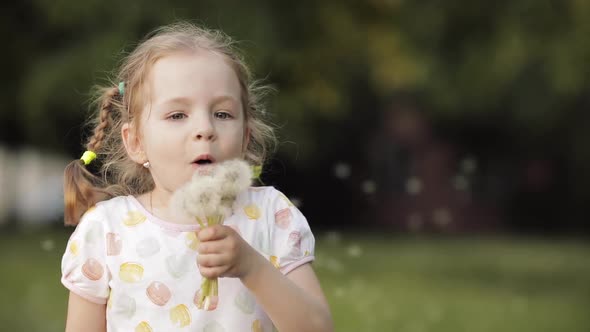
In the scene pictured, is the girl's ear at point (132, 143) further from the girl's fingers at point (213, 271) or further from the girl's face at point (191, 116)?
the girl's fingers at point (213, 271)

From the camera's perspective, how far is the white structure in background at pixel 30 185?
2172cm

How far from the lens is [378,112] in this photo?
18.9 m

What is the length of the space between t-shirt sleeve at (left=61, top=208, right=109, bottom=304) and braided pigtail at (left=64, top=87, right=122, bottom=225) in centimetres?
13

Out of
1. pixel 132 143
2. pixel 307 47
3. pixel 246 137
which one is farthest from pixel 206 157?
pixel 307 47

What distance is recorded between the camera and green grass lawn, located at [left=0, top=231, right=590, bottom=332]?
7051 mm

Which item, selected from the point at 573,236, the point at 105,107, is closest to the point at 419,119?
the point at 573,236

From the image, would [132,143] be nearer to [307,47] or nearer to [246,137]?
[246,137]

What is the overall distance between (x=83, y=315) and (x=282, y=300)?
57 cm

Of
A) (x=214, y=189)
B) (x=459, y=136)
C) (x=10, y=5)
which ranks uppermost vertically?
(x=214, y=189)

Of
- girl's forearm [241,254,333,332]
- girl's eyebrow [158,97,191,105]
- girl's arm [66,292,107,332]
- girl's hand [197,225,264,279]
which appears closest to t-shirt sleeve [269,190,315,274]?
girl's forearm [241,254,333,332]

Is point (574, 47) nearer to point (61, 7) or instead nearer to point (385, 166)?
point (61, 7)

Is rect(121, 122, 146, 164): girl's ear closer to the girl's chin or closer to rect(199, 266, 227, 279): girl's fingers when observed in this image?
the girl's chin

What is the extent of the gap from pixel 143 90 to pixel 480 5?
356 inches

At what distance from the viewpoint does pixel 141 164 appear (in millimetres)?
2607
